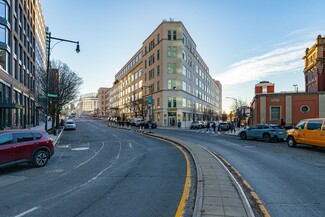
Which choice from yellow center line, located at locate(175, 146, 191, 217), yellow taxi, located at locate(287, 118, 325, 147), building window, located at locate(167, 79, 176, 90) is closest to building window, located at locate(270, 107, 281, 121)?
yellow taxi, located at locate(287, 118, 325, 147)

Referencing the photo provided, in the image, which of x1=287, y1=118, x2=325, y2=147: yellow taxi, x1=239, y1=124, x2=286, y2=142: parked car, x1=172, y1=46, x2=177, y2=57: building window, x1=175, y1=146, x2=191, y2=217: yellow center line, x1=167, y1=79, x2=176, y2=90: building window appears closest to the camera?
x1=175, y1=146, x2=191, y2=217: yellow center line

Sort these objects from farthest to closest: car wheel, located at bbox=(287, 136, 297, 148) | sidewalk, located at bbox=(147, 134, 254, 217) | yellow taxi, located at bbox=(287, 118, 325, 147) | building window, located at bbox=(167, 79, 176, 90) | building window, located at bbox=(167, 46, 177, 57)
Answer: building window, located at bbox=(167, 46, 177, 57), building window, located at bbox=(167, 79, 176, 90), car wheel, located at bbox=(287, 136, 297, 148), yellow taxi, located at bbox=(287, 118, 325, 147), sidewalk, located at bbox=(147, 134, 254, 217)

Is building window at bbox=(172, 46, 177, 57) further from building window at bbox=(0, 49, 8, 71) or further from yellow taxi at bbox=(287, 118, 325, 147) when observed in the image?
yellow taxi at bbox=(287, 118, 325, 147)

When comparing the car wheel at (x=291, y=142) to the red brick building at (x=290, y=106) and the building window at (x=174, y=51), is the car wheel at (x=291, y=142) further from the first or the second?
the building window at (x=174, y=51)

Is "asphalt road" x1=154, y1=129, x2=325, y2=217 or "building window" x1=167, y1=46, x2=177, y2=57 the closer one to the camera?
"asphalt road" x1=154, y1=129, x2=325, y2=217

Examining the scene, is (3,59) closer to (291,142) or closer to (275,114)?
(291,142)

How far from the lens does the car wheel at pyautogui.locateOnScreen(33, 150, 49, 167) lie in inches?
385

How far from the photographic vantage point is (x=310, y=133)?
1448cm

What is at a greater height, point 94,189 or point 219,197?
point 219,197

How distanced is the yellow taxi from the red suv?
1515 centimetres

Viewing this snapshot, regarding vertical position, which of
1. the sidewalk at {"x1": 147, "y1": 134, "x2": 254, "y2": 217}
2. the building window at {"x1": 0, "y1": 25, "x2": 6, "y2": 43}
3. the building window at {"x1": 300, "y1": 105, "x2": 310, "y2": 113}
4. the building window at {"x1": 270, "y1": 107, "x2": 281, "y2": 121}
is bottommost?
the sidewalk at {"x1": 147, "y1": 134, "x2": 254, "y2": 217}

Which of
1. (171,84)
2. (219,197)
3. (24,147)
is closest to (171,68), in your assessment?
(171,84)

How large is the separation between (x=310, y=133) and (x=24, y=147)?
52.9ft

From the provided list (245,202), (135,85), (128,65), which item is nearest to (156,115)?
(135,85)
